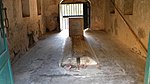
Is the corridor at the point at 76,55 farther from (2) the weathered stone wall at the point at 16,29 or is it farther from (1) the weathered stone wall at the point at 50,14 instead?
(1) the weathered stone wall at the point at 50,14

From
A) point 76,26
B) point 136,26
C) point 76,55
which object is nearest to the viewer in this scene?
point 76,55

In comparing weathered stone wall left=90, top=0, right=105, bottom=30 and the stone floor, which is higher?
weathered stone wall left=90, top=0, right=105, bottom=30

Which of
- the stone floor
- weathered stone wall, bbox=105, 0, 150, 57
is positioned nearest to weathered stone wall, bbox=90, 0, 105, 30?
weathered stone wall, bbox=105, 0, 150, 57

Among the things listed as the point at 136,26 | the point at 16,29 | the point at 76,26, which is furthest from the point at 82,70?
the point at 76,26

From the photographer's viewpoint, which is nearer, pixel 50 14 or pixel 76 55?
pixel 76 55

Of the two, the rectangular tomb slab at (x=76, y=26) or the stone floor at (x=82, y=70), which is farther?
the rectangular tomb slab at (x=76, y=26)

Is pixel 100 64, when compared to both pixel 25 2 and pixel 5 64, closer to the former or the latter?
pixel 5 64

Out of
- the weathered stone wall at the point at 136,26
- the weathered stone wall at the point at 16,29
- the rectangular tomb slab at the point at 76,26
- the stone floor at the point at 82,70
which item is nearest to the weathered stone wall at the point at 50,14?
the rectangular tomb slab at the point at 76,26

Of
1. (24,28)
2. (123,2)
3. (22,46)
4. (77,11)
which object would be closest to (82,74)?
(22,46)

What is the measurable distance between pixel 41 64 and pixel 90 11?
571 centimetres

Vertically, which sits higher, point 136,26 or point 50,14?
point 50,14

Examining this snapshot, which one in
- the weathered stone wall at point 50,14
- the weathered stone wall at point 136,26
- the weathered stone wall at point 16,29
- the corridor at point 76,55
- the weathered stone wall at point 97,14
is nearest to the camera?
the corridor at point 76,55

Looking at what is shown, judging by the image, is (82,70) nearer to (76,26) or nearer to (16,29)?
(16,29)

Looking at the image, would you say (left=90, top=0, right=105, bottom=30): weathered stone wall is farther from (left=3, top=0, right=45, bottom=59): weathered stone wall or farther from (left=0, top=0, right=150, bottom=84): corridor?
(left=3, top=0, right=45, bottom=59): weathered stone wall
